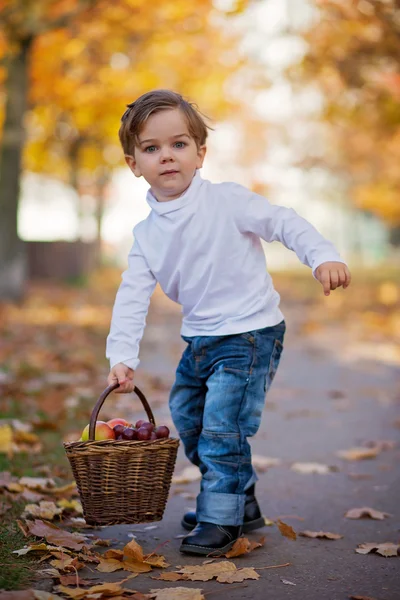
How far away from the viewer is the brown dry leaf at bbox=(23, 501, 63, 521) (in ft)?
11.9

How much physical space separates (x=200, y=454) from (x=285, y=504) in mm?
944

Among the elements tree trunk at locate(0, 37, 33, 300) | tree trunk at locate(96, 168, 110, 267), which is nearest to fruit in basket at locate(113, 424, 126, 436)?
tree trunk at locate(0, 37, 33, 300)

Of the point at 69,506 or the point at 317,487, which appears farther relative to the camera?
the point at 317,487

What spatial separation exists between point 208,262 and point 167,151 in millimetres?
476

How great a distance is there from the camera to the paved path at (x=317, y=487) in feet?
10.1

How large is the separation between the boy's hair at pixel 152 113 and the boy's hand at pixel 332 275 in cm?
80

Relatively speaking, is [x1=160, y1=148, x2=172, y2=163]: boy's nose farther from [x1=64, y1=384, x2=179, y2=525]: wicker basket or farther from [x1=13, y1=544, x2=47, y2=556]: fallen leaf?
[x1=13, y1=544, x2=47, y2=556]: fallen leaf

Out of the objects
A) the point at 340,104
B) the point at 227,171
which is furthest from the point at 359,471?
the point at 227,171

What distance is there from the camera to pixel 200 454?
3.56 meters

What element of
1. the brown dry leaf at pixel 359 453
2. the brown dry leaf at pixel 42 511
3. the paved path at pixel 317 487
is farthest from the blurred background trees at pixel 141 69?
the brown dry leaf at pixel 42 511

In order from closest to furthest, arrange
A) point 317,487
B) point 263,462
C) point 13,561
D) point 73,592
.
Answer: point 73,592 < point 13,561 < point 317,487 < point 263,462

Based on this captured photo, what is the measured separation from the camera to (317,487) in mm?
4637

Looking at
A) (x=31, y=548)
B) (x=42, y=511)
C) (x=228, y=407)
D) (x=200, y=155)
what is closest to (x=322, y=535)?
(x=228, y=407)

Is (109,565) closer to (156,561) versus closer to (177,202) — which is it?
(156,561)
